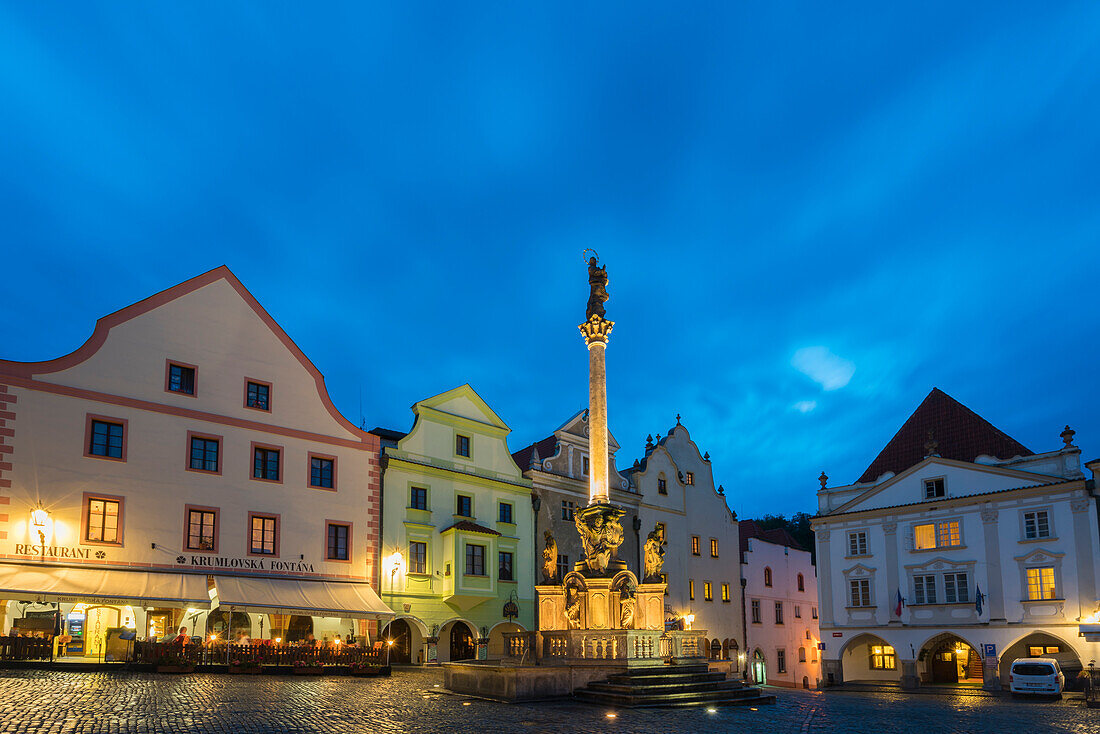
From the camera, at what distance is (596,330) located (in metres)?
30.8

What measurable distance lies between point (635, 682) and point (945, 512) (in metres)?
28.8

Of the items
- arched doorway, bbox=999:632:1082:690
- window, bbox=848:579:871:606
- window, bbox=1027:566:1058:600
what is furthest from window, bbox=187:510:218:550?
window, bbox=1027:566:1058:600

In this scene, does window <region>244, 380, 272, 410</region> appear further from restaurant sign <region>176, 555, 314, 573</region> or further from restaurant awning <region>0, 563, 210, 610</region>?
restaurant awning <region>0, 563, 210, 610</region>

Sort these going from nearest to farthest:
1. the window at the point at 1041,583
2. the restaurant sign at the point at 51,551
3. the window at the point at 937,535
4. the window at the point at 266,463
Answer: the restaurant sign at the point at 51,551, the window at the point at 266,463, the window at the point at 1041,583, the window at the point at 937,535

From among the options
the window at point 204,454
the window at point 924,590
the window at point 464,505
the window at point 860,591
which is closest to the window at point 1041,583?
the window at point 924,590

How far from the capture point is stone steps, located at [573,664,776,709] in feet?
72.6

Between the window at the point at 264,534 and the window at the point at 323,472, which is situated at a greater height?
the window at the point at 323,472

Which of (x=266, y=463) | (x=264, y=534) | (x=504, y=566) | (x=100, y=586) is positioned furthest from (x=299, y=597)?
(x=504, y=566)

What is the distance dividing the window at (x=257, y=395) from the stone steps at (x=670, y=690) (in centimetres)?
1789

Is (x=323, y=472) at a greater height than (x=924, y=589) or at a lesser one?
greater

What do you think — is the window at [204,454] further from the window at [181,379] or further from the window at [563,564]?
the window at [563,564]

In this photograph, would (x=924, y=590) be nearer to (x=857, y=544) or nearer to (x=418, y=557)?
(x=857, y=544)

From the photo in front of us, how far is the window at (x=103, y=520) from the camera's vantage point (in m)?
29.8

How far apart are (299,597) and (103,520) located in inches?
275
